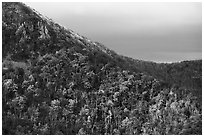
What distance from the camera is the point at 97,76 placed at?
54125mm

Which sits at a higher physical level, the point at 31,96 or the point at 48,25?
the point at 48,25

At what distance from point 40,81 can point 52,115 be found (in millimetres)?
6143

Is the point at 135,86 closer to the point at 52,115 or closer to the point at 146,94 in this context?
the point at 146,94

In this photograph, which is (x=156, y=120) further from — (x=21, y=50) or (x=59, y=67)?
(x=21, y=50)

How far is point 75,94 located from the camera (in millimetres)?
51656

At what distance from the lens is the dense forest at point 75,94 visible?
153 feet

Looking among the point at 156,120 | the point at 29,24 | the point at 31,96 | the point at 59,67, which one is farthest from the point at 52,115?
the point at 29,24

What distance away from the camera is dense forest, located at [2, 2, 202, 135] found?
153 feet

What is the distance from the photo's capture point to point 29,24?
60969 mm

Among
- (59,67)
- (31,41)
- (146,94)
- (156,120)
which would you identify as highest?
(31,41)

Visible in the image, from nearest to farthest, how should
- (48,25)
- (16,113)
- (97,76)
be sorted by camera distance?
(16,113)
(97,76)
(48,25)

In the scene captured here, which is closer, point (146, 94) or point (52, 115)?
point (52, 115)

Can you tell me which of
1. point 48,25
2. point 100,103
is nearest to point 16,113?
point 100,103

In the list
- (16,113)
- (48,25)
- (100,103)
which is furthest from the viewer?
(48,25)
